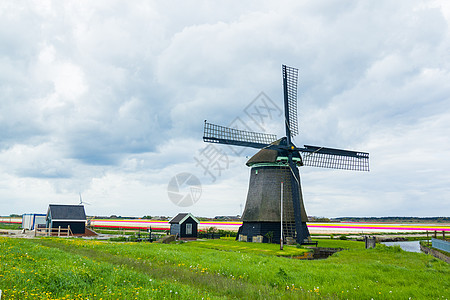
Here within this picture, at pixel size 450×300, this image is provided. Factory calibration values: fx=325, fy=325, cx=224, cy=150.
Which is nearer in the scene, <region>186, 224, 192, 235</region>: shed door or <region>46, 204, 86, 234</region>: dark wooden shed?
<region>186, 224, 192, 235</region>: shed door

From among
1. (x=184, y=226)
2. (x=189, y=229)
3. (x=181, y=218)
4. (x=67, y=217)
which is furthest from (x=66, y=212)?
(x=189, y=229)

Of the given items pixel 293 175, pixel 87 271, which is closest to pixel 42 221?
pixel 293 175

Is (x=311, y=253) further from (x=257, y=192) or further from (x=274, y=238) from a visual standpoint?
(x=257, y=192)

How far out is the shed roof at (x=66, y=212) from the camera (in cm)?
4756

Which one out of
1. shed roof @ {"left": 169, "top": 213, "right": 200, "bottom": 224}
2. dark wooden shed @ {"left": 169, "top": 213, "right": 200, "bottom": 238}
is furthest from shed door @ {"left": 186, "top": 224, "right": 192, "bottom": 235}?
shed roof @ {"left": 169, "top": 213, "right": 200, "bottom": 224}

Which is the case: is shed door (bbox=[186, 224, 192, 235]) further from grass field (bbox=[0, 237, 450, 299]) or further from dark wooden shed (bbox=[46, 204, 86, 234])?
grass field (bbox=[0, 237, 450, 299])

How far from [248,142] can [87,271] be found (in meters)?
23.4

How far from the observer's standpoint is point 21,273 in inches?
413

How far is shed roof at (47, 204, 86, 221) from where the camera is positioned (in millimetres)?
47562

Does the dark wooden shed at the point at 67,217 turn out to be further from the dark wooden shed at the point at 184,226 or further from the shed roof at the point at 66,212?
the dark wooden shed at the point at 184,226

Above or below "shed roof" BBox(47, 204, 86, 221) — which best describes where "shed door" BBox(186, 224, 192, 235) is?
below

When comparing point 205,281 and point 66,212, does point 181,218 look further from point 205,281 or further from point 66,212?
point 205,281

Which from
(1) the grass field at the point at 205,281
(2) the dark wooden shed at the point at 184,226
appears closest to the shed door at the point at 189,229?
(2) the dark wooden shed at the point at 184,226

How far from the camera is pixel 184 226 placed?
4503 cm
